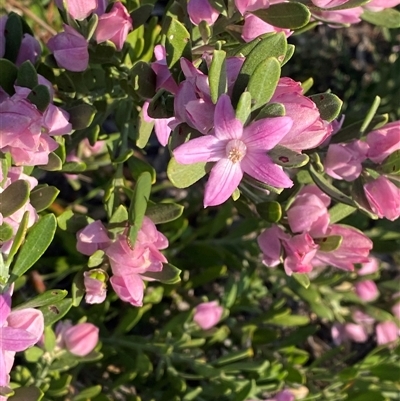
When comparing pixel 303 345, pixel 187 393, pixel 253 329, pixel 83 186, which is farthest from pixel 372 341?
pixel 83 186

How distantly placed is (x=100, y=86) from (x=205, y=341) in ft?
3.57

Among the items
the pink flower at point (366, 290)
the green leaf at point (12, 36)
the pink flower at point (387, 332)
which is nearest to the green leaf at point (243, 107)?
the green leaf at point (12, 36)

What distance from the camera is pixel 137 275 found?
1355mm

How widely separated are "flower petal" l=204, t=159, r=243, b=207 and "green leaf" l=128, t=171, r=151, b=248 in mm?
232

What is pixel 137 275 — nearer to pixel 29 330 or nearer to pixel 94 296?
pixel 94 296

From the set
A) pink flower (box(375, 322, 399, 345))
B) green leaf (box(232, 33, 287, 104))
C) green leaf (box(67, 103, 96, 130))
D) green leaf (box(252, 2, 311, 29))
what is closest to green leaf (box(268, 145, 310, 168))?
green leaf (box(232, 33, 287, 104))

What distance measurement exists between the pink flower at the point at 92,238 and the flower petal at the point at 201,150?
400 mm

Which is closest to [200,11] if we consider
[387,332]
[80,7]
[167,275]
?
[80,7]

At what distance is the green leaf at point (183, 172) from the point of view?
1128mm

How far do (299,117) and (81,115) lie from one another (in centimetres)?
59

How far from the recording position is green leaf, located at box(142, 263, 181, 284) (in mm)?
1364

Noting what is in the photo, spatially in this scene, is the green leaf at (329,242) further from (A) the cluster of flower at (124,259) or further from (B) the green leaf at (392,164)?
(A) the cluster of flower at (124,259)

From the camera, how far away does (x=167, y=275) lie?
1.38 m

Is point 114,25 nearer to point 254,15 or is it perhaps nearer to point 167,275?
point 254,15
